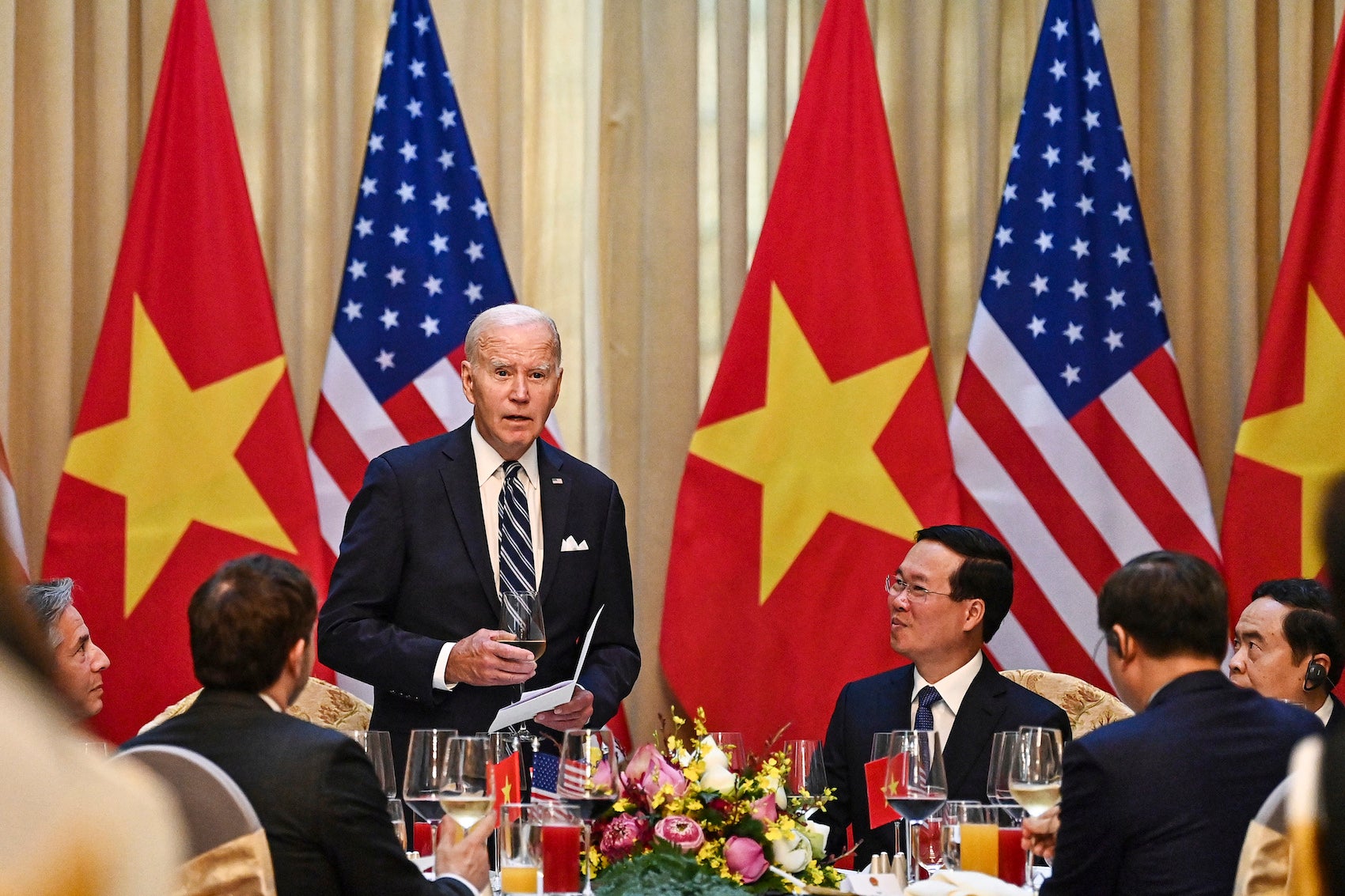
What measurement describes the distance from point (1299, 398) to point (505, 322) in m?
2.77

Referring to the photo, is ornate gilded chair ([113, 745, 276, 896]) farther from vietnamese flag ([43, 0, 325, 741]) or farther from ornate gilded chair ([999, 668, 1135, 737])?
vietnamese flag ([43, 0, 325, 741])

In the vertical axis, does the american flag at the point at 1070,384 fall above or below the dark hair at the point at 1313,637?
above

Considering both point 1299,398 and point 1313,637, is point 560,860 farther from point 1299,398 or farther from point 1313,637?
point 1299,398

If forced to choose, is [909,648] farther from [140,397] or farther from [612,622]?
[140,397]

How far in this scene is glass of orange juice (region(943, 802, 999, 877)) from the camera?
2957 mm

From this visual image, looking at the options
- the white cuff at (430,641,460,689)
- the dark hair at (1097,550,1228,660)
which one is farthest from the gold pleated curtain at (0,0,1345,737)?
the dark hair at (1097,550,1228,660)

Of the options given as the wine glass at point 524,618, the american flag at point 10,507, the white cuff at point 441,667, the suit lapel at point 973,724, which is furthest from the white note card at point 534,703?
the american flag at point 10,507

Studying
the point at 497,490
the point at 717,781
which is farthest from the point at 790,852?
the point at 497,490

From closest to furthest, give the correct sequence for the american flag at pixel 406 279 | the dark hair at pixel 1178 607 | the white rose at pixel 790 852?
the dark hair at pixel 1178 607, the white rose at pixel 790 852, the american flag at pixel 406 279

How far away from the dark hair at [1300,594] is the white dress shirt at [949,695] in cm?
80

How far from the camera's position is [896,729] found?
160 inches

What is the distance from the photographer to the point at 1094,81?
534 cm

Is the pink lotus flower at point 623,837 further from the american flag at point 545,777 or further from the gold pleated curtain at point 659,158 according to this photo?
the gold pleated curtain at point 659,158

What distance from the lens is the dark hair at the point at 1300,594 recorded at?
399 cm
